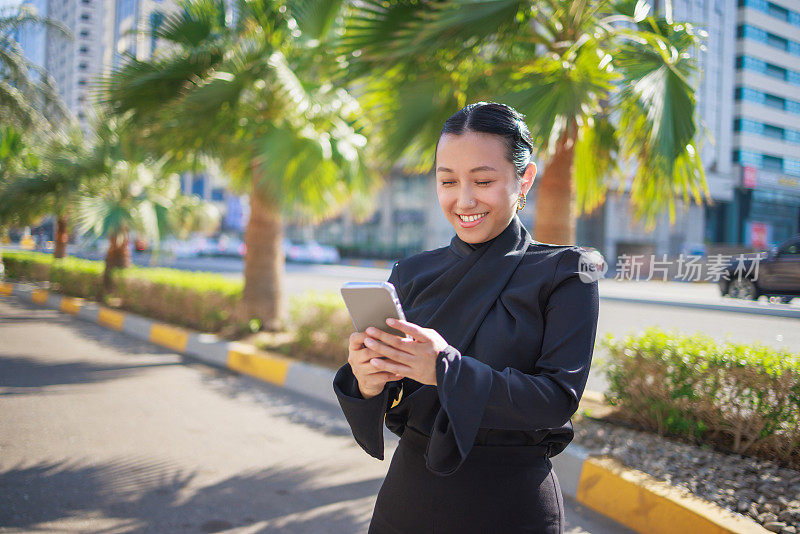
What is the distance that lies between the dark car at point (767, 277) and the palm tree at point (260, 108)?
4413 millimetres

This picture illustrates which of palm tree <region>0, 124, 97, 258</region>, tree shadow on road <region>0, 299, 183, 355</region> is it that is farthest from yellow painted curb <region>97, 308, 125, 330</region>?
palm tree <region>0, 124, 97, 258</region>

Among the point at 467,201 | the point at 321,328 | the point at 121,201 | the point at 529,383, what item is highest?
the point at 121,201

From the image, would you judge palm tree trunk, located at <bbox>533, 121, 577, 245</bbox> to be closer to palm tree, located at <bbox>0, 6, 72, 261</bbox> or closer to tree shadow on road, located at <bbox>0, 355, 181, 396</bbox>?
tree shadow on road, located at <bbox>0, 355, 181, 396</bbox>

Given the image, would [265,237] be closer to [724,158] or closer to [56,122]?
[724,158]

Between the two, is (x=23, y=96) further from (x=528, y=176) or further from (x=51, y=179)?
(x=528, y=176)

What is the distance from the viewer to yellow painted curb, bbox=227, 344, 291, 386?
579 cm

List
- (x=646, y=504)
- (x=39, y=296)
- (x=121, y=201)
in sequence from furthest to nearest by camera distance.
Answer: (x=39, y=296), (x=121, y=201), (x=646, y=504)

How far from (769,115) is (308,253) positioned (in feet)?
102

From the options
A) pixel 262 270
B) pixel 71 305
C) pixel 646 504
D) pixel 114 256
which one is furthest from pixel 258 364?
pixel 114 256

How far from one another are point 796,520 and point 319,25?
18.6 ft

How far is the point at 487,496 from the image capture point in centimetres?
117

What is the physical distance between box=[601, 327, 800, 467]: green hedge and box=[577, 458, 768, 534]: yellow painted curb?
0.65 metres

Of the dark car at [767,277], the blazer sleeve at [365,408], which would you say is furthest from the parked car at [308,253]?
the blazer sleeve at [365,408]

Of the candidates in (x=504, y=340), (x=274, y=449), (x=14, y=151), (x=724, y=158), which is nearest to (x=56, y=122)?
(x=14, y=151)
